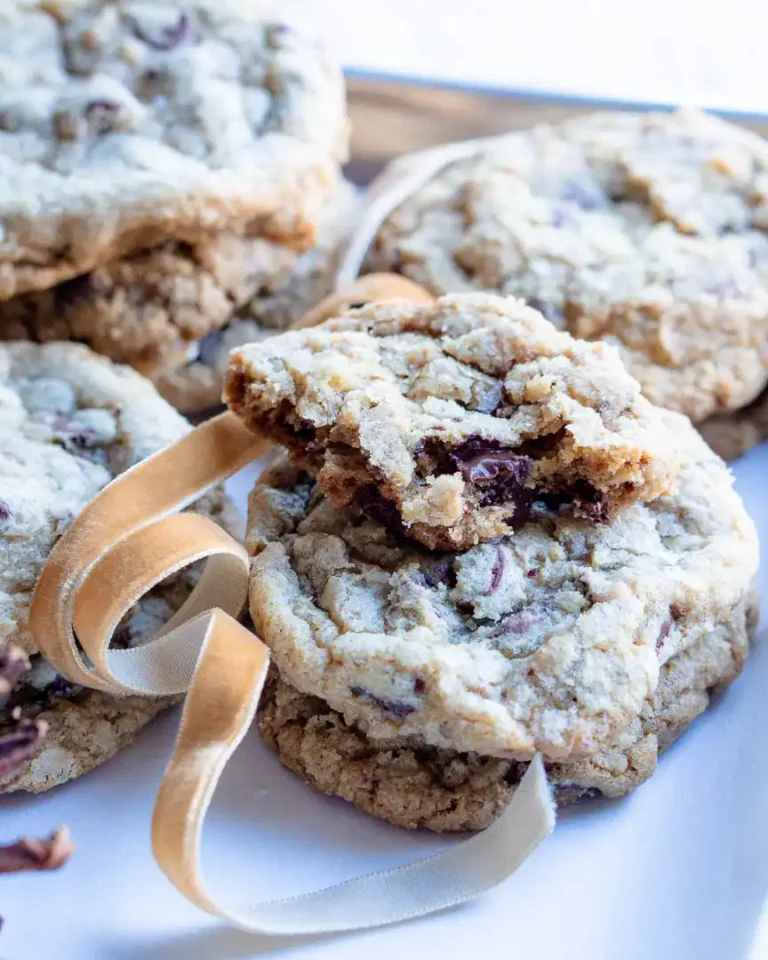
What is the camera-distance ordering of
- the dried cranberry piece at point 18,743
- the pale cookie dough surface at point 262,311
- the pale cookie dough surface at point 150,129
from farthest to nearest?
the pale cookie dough surface at point 262,311
the pale cookie dough surface at point 150,129
the dried cranberry piece at point 18,743

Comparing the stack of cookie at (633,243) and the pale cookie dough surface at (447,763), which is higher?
the stack of cookie at (633,243)

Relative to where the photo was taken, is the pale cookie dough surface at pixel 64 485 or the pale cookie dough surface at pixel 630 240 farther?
the pale cookie dough surface at pixel 630 240

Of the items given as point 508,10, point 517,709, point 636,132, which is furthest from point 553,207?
point 508,10

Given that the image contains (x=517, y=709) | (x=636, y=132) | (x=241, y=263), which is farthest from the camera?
(x=636, y=132)

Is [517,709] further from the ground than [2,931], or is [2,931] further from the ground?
[517,709]

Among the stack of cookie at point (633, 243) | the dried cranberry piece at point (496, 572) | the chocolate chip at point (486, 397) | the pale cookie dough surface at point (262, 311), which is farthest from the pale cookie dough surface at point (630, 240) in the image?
the dried cranberry piece at point (496, 572)

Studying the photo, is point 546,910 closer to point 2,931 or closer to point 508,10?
point 2,931

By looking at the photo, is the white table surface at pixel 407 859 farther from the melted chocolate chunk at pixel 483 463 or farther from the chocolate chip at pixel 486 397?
the chocolate chip at pixel 486 397

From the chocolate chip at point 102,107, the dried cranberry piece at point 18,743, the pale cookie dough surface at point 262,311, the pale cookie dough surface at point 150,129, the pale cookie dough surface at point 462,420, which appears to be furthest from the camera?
the pale cookie dough surface at point 262,311
